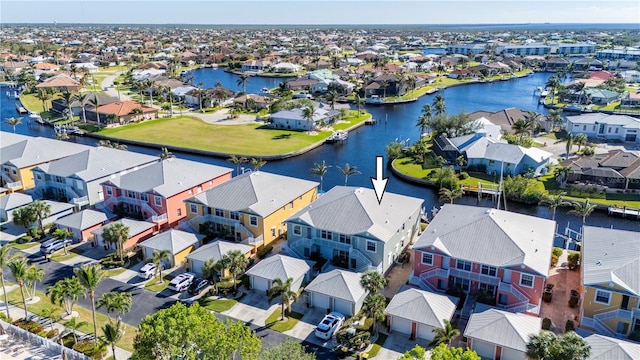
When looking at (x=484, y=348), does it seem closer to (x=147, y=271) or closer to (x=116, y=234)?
(x=147, y=271)

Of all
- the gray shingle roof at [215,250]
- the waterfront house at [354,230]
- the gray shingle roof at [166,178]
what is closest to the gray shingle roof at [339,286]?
the waterfront house at [354,230]

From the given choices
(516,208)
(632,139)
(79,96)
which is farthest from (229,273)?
(79,96)

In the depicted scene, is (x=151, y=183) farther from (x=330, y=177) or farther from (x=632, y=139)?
(x=632, y=139)

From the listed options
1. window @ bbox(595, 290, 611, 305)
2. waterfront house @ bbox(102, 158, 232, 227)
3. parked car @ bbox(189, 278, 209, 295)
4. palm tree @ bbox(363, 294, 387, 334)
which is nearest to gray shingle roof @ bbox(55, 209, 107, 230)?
waterfront house @ bbox(102, 158, 232, 227)

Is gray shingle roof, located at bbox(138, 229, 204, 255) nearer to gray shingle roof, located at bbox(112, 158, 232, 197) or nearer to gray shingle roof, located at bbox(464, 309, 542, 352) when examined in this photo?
gray shingle roof, located at bbox(112, 158, 232, 197)

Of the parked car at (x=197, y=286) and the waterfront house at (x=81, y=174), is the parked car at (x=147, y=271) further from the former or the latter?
the waterfront house at (x=81, y=174)

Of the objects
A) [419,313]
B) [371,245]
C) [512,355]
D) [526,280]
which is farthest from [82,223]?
[526,280]
